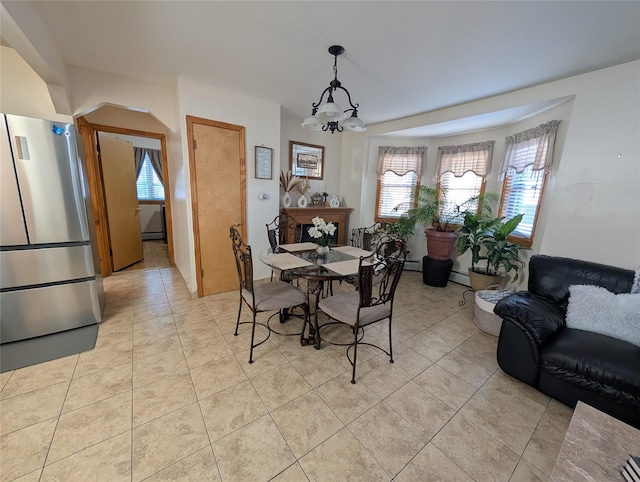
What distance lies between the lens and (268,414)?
157 centimetres

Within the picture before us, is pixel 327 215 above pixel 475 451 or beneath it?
above

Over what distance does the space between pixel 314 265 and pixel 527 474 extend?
175cm

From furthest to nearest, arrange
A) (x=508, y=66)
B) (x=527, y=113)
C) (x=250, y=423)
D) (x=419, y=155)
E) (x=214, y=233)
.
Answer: (x=419, y=155) → (x=214, y=233) → (x=527, y=113) → (x=508, y=66) → (x=250, y=423)

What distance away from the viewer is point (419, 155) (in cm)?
436

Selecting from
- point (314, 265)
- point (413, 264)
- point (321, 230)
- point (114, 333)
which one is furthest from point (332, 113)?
point (413, 264)

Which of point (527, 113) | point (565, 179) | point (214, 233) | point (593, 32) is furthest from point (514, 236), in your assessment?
point (214, 233)

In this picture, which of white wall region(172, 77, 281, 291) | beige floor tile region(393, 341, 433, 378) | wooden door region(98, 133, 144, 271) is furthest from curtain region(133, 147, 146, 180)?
beige floor tile region(393, 341, 433, 378)

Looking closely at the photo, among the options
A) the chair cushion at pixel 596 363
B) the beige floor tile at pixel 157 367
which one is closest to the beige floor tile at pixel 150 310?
the beige floor tile at pixel 157 367

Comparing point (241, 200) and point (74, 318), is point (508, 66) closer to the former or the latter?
point (241, 200)

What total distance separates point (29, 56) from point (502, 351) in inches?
164

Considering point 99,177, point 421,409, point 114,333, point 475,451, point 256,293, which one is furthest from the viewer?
point 99,177

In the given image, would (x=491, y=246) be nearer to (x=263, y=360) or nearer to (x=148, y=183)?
(x=263, y=360)

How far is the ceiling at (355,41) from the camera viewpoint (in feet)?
5.26

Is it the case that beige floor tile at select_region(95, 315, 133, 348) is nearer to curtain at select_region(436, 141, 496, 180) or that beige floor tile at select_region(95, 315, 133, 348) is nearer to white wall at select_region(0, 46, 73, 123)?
white wall at select_region(0, 46, 73, 123)
